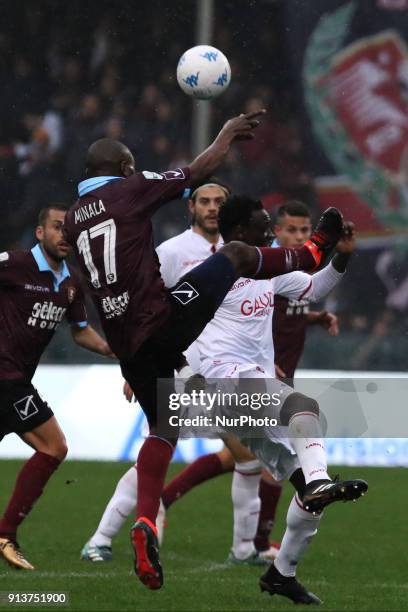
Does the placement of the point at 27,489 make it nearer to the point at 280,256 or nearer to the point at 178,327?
the point at 178,327

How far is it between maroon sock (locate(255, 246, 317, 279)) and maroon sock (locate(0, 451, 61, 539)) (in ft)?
6.79

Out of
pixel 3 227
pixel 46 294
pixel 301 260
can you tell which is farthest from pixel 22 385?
pixel 3 227

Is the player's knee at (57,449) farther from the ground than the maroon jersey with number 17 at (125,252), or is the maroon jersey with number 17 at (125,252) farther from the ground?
the maroon jersey with number 17 at (125,252)

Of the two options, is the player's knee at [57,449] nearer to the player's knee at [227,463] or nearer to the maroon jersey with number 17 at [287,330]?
the player's knee at [227,463]

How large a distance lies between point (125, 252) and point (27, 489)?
2075mm

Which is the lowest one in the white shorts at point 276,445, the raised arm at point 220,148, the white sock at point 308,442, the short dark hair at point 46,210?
the white shorts at point 276,445

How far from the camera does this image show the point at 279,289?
716 centimetres

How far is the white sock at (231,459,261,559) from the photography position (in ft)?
25.1

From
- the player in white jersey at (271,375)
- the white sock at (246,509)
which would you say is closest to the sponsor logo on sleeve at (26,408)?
the player in white jersey at (271,375)

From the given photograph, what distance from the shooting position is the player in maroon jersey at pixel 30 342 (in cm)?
748

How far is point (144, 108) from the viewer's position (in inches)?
583

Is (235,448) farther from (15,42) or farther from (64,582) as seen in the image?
(15,42)

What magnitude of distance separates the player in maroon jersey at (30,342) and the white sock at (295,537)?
1793 mm

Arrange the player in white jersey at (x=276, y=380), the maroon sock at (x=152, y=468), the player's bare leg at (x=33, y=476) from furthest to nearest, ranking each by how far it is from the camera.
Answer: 1. the player's bare leg at (x=33, y=476)
2. the player in white jersey at (x=276, y=380)
3. the maroon sock at (x=152, y=468)
